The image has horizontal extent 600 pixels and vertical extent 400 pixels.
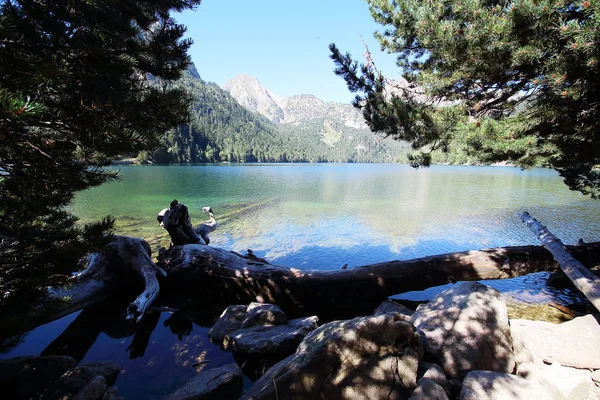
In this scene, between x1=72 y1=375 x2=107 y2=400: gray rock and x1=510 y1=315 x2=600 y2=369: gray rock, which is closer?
x1=72 y1=375 x2=107 y2=400: gray rock

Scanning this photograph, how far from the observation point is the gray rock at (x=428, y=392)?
343 centimetres

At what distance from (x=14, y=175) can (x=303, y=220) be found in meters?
18.8

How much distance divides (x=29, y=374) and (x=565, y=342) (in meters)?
8.60

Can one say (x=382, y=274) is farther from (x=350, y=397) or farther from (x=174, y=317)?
(x=174, y=317)

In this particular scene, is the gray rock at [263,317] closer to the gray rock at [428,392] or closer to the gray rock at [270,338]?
the gray rock at [270,338]

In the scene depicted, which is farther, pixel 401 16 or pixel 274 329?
pixel 401 16

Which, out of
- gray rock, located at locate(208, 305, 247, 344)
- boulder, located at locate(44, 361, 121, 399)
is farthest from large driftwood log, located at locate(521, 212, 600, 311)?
boulder, located at locate(44, 361, 121, 399)

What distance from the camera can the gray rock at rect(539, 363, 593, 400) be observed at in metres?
3.74

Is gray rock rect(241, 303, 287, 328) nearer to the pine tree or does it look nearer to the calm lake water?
the calm lake water

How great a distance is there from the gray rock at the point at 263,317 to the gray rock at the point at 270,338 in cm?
20

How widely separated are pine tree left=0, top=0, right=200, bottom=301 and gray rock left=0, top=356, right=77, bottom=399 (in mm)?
2167

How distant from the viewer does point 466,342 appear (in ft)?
14.8

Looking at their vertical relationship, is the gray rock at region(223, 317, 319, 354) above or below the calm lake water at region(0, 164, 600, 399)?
above

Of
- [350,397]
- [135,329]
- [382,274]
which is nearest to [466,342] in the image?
[350,397]
